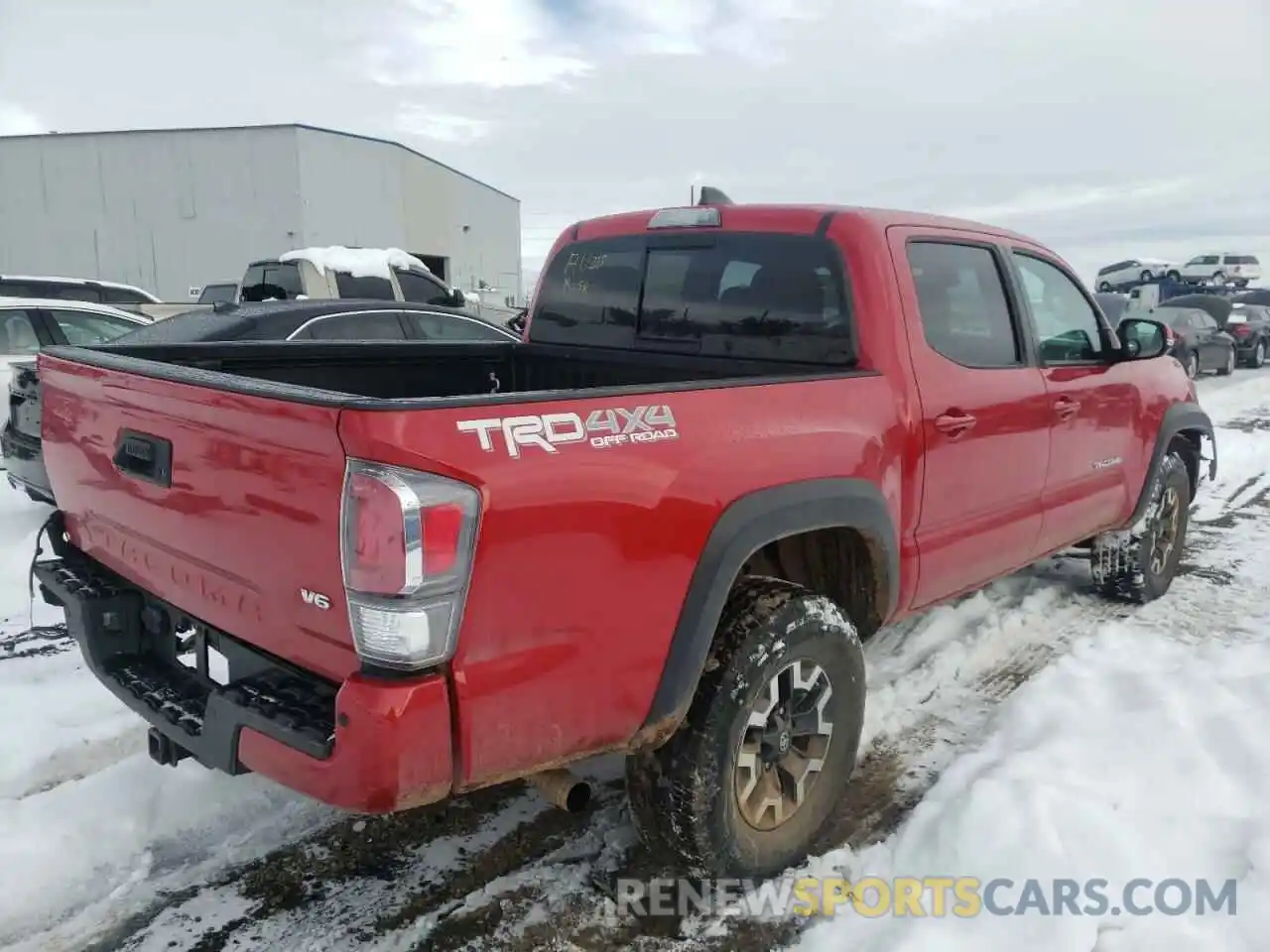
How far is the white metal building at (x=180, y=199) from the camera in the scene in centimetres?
3162

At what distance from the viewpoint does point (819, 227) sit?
10.8 feet

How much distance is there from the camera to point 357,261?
40.0ft

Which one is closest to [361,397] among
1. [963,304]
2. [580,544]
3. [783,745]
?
[580,544]

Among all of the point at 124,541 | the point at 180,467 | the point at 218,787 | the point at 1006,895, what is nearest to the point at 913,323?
the point at 1006,895

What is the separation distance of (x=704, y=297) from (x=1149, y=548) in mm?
3176

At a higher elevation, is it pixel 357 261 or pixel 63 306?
pixel 357 261

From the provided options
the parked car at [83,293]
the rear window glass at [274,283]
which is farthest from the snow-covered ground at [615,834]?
the parked car at [83,293]

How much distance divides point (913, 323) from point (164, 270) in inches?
1364

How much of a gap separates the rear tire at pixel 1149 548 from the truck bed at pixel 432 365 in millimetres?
2726

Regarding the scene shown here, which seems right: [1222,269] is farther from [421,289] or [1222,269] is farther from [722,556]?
[722,556]

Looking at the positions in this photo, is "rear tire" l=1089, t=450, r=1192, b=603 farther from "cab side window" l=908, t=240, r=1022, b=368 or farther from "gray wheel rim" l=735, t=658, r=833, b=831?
"gray wheel rim" l=735, t=658, r=833, b=831

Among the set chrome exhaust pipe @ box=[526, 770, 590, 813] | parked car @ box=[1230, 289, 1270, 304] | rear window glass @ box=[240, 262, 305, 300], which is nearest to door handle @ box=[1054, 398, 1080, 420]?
chrome exhaust pipe @ box=[526, 770, 590, 813]

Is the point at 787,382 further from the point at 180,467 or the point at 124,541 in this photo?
the point at 124,541

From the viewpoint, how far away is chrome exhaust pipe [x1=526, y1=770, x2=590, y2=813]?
244 cm
